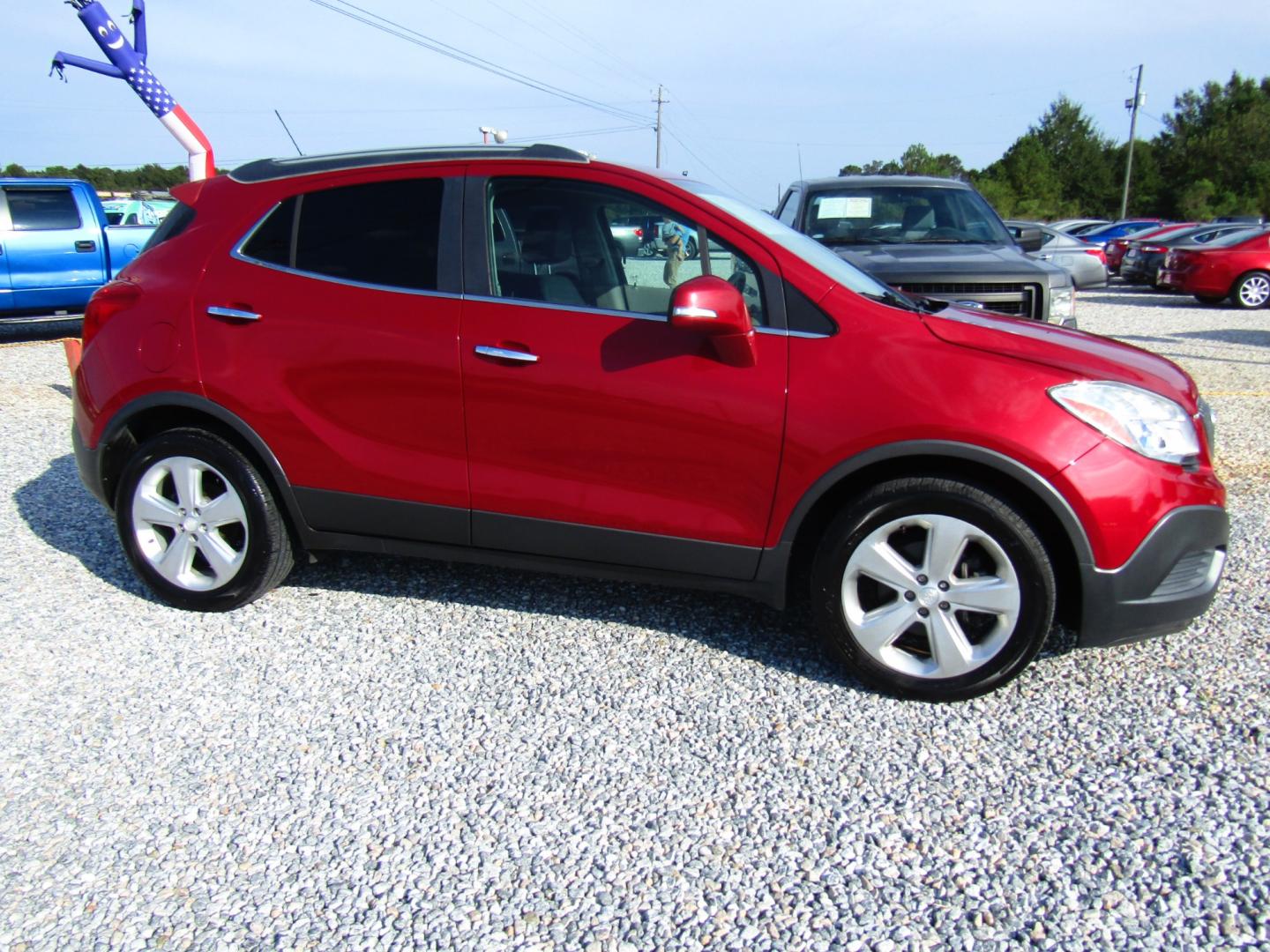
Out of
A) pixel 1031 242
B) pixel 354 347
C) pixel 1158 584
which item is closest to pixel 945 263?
pixel 1031 242

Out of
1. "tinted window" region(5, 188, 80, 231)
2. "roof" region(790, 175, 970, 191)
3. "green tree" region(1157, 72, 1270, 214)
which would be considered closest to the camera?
"roof" region(790, 175, 970, 191)

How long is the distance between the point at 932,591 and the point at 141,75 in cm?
1409

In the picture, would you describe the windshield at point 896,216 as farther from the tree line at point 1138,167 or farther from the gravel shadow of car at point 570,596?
the tree line at point 1138,167

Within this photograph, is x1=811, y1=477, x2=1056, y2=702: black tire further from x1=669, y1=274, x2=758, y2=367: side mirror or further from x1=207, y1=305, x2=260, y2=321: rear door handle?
x1=207, y1=305, x2=260, y2=321: rear door handle

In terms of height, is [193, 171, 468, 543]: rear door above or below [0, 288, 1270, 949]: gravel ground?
above

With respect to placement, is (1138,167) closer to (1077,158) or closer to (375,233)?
(1077,158)

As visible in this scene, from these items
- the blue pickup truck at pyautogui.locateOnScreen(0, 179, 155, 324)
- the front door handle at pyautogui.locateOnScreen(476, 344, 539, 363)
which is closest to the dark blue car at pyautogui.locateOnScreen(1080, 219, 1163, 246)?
the blue pickup truck at pyautogui.locateOnScreen(0, 179, 155, 324)

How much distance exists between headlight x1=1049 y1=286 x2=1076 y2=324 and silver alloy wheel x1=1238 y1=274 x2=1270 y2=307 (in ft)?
41.0

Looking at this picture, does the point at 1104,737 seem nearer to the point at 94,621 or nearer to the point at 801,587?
the point at 801,587

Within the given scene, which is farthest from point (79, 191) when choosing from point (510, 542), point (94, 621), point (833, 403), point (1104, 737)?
point (1104, 737)

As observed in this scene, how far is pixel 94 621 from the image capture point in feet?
13.4

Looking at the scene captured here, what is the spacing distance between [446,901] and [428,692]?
3.65 ft

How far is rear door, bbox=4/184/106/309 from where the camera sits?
12188mm

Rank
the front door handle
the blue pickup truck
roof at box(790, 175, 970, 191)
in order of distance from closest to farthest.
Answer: the front door handle → roof at box(790, 175, 970, 191) → the blue pickup truck
